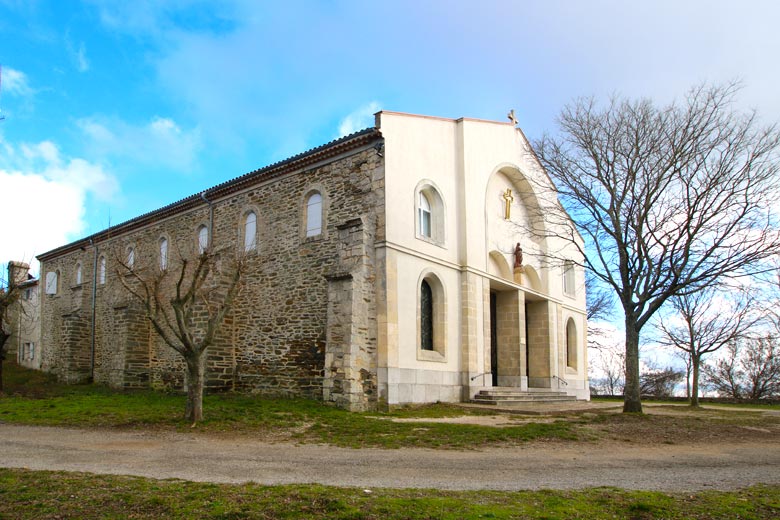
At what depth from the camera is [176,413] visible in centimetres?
1395

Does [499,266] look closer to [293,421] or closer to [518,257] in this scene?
[518,257]

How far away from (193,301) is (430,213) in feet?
28.1

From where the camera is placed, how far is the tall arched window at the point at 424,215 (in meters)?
18.6

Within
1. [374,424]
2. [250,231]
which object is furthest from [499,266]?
[374,424]

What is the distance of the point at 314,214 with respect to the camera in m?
18.9

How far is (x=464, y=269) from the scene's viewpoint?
64.8 feet

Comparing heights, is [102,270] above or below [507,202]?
below

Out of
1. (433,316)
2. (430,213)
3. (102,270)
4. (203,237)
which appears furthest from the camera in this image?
(102,270)

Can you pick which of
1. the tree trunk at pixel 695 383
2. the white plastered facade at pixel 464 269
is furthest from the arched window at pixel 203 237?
the tree trunk at pixel 695 383

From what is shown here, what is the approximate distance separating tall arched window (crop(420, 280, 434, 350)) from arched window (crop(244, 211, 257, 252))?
6029mm

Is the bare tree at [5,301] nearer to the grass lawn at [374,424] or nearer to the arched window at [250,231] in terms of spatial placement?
the grass lawn at [374,424]

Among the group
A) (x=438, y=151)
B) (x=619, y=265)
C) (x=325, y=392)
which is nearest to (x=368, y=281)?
(x=325, y=392)

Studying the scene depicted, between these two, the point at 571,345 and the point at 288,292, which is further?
the point at 571,345

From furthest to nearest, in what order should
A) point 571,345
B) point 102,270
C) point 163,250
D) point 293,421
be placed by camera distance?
1. point 102,270
2. point 571,345
3. point 163,250
4. point 293,421
